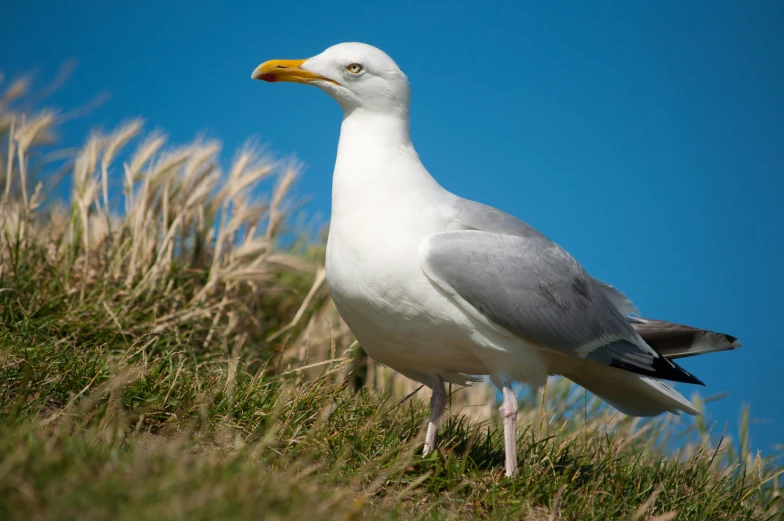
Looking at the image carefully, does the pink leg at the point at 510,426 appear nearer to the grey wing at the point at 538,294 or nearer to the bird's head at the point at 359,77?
the grey wing at the point at 538,294

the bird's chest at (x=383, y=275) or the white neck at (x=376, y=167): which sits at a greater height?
the white neck at (x=376, y=167)

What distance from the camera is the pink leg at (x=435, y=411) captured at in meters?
4.10

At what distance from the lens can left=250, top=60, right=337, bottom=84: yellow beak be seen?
4.37m

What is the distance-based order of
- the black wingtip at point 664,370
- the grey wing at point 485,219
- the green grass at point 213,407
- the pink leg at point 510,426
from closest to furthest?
the green grass at point 213,407, the pink leg at point 510,426, the grey wing at point 485,219, the black wingtip at point 664,370

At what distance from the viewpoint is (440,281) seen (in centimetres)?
370

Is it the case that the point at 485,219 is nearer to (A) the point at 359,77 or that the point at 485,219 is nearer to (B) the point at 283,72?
(A) the point at 359,77

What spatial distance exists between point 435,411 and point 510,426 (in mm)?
467

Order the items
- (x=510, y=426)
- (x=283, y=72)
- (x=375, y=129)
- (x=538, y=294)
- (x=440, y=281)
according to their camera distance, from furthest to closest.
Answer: (x=283, y=72)
(x=375, y=129)
(x=510, y=426)
(x=538, y=294)
(x=440, y=281)

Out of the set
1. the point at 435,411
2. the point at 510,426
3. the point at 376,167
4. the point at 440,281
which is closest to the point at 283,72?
the point at 376,167

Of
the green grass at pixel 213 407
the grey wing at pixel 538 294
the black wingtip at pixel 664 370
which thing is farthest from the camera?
the black wingtip at pixel 664 370

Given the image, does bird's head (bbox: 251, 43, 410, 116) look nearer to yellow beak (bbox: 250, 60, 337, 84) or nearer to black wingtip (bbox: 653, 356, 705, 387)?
yellow beak (bbox: 250, 60, 337, 84)

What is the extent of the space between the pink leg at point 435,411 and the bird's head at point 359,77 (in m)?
1.64

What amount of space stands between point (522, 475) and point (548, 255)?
1.22m

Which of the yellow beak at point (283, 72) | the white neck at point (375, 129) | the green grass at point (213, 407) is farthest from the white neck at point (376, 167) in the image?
the green grass at point (213, 407)
